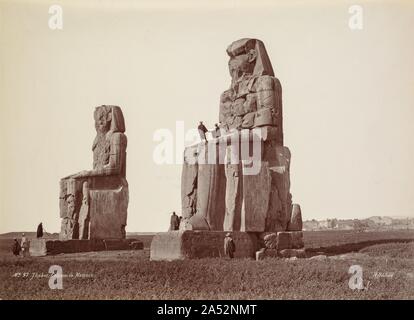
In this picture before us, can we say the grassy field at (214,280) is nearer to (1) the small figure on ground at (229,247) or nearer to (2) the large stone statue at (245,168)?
(1) the small figure on ground at (229,247)

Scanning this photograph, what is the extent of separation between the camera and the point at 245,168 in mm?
11719

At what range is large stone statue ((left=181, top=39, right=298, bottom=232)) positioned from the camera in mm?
11688

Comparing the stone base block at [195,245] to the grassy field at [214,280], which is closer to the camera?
the grassy field at [214,280]

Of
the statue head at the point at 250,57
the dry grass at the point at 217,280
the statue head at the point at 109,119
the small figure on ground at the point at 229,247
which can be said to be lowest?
the dry grass at the point at 217,280

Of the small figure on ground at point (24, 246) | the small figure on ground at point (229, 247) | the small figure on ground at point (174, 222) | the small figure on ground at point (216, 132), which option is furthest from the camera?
the small figure on ground at point (24, 246)

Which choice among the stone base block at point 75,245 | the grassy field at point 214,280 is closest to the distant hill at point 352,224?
the stone base block at point 75,245

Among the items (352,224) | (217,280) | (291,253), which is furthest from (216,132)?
(352,224)

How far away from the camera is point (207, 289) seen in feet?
30.1

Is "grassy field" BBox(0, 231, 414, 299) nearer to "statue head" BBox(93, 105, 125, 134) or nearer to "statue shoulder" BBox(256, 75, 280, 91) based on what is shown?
"statue shoulder" BBox(256, 75, 280, 91)

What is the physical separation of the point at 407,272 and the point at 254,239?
2632 mm

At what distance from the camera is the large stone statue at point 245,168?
11.7m

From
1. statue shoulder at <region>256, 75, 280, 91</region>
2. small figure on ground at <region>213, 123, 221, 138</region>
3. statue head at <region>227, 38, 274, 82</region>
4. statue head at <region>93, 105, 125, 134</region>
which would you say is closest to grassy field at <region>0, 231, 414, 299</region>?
small figure on ground at <region>213, 123, 221, 138</region>

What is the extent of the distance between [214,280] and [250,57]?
4871mm
